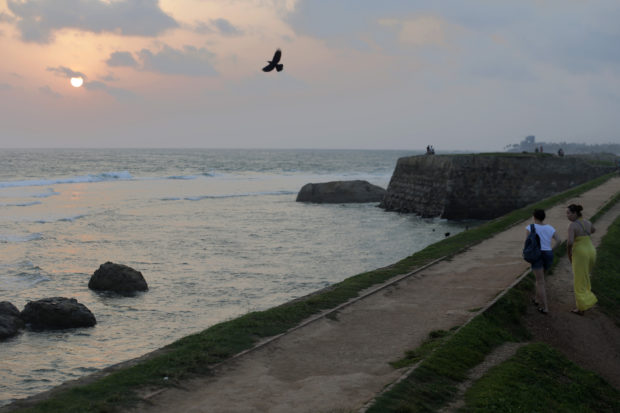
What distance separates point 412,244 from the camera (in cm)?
2845

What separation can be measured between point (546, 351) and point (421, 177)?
36356 mm

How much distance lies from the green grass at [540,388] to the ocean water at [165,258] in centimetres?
751

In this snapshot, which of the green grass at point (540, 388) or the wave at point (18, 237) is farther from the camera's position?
the wave at point (18, 237)

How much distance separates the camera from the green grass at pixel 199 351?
7.39m

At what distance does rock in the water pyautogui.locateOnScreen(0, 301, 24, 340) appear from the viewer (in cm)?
1303

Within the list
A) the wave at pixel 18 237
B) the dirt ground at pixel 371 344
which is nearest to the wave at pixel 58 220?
the wave at pixel 18 237

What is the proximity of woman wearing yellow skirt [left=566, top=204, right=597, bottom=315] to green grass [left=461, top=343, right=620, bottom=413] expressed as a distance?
7.88 feet

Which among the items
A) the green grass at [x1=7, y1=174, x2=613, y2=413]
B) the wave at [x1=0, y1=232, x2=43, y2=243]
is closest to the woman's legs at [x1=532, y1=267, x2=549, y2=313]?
the green grass at [x1=7, y1=174, x2=613, y2=413]

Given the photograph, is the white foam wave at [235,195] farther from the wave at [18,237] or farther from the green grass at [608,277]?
the green grass at [608,277]

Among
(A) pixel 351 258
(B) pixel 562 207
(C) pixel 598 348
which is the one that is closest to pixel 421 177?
(B) pixel 562 207

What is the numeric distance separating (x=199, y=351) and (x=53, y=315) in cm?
626

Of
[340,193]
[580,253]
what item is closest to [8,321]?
[580,253]

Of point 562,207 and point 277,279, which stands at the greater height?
point 562,207

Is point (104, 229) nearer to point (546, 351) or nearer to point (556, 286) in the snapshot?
point (556, 286)
